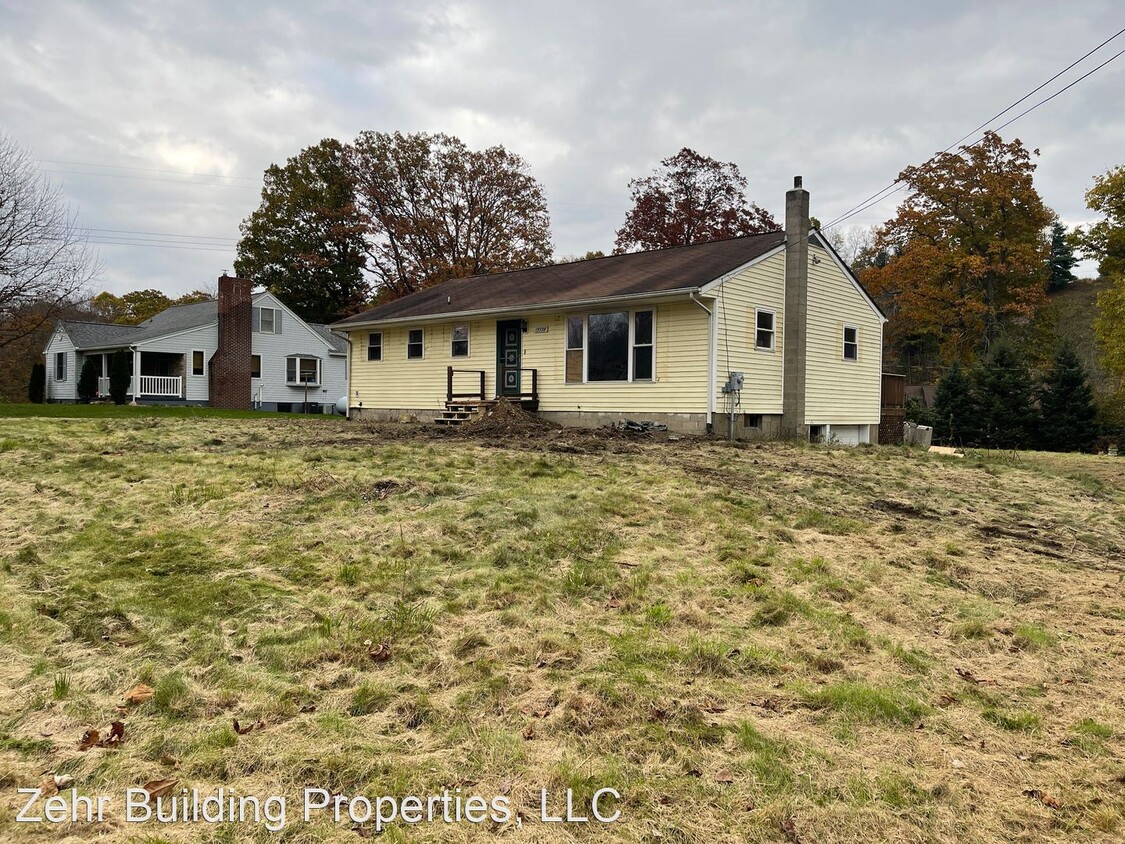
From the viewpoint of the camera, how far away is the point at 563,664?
3551 millimetres

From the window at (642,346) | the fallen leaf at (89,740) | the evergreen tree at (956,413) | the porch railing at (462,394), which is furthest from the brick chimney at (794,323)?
the fallen leaf at (89,740)

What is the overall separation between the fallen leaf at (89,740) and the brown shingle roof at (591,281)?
41.5 ft

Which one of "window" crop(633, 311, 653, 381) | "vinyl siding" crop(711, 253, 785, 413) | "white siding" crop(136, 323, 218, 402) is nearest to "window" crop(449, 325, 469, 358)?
"window" crop(633, 311, 653, 381)

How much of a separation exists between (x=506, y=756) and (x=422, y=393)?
58.5 feet

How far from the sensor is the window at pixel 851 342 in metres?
18.2

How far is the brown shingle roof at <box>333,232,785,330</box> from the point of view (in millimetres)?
15336

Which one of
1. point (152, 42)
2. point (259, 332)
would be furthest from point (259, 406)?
point (152, 42)

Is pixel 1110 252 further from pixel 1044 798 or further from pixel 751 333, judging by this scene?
pixel 1044 798

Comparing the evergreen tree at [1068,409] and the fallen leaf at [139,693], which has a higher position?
the evergreen tree at [1068,409]

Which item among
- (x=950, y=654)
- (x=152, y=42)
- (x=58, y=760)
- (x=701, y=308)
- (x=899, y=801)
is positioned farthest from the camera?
(x=152, y=42)

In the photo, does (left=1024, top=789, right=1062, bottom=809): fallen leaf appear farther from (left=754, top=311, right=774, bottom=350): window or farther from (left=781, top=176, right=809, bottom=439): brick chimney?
(left=781, top=176, right=809, bottom=439): brick chimney

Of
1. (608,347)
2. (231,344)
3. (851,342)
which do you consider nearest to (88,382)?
(231,344)

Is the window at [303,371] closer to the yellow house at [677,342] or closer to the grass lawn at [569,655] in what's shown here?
the yellow house at [677,342]

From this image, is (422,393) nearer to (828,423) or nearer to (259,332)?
(828,423)
